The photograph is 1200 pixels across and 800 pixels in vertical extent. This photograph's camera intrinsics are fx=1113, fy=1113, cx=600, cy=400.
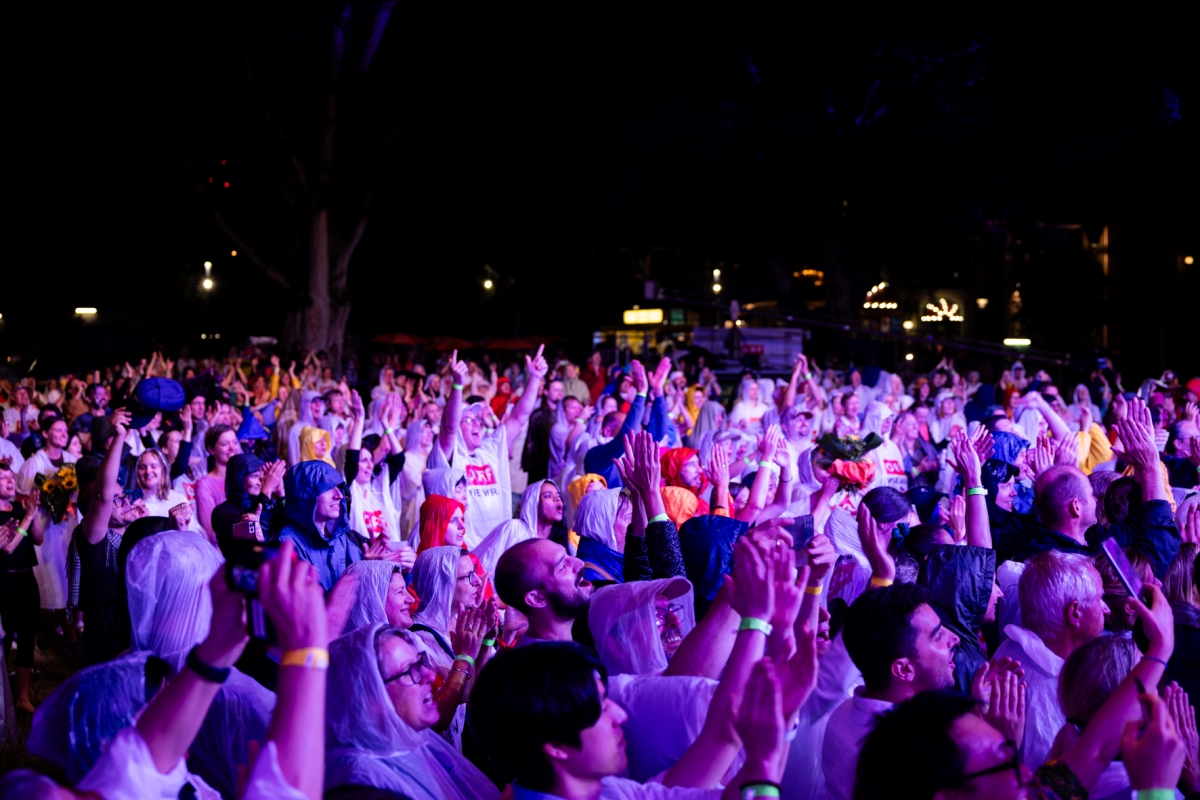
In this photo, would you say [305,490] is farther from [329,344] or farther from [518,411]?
[329,344]

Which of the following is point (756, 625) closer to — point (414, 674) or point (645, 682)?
point (645, 682)

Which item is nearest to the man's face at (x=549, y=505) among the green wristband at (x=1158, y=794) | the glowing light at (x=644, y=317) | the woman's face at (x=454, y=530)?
the woman's face at (x=454, y=530)

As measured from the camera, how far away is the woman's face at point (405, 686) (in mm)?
3227

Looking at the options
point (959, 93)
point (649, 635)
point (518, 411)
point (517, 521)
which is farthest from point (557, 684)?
point (959, 93)

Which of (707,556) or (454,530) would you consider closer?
(707,556)

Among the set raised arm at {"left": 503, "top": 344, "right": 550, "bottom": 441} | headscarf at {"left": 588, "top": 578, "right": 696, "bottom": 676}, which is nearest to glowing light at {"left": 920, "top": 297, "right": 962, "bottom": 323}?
raised arm at {"left": 503, "top": 344, "right": 550, "bottom": 441}

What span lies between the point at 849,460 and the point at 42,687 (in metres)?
5.37

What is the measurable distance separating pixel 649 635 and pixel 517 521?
86.7 inches

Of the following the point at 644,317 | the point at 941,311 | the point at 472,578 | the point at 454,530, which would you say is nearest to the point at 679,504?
the point at 454,530

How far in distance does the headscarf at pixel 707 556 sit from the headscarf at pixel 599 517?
0.89m

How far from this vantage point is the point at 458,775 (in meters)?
3.27

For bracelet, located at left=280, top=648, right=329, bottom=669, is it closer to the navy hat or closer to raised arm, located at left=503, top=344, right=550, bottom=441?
raised arm, located at left=503, top=344, right=550, bottom=441

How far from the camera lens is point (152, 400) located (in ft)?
28.5

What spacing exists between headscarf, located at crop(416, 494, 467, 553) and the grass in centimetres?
203
